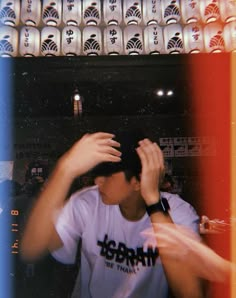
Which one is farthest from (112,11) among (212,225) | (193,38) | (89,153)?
(212,225)

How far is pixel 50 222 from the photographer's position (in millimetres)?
1849

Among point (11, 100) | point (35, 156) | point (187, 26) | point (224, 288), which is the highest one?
point (187, 26)

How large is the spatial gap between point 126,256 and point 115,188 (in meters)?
0.38

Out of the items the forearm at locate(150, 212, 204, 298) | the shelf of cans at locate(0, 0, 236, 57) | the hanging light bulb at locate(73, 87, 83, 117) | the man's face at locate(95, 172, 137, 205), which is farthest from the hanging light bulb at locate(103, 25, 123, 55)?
the forearm at locate(150, 212, 204, 298)

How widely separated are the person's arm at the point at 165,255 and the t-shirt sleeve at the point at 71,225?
0.40 meters

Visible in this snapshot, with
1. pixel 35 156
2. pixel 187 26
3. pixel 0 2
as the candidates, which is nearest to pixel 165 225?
pixel 35 156

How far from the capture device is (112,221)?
75.5 inches

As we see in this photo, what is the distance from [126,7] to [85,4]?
29 centimetres

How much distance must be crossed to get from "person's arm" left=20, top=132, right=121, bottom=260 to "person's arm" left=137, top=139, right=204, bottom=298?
0.19 m

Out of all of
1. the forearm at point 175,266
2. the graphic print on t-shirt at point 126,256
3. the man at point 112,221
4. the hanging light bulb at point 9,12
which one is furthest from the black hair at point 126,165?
the hanging light bulb at point 9,12

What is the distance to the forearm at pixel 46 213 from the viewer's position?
1848 mm

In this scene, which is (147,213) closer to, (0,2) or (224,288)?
(224,288)

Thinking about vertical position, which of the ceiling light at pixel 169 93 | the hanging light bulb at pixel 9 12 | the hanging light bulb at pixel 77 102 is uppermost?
the hanging light bulb at pixel 9 12

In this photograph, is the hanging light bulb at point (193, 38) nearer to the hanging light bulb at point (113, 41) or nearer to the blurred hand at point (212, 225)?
the hanging light bulb at point (113, 41)
